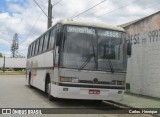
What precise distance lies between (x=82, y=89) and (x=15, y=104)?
2659mm

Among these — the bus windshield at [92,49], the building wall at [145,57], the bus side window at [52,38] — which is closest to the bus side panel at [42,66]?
the bus side window at [52,38]

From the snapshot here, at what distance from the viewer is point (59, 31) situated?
14.9 metres

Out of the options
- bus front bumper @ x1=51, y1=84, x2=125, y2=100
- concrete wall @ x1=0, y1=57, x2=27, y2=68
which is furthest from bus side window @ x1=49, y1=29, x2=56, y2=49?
concrete wall @ x1=0, y1=57, x2=27, y2=68

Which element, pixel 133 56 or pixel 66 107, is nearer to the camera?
pixel 66 107

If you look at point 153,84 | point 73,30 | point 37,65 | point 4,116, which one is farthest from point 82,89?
point 37,65

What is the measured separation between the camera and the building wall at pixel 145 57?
60.7 ft

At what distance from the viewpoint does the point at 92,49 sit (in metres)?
14.8

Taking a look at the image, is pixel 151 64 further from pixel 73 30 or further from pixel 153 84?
pixel 73 30

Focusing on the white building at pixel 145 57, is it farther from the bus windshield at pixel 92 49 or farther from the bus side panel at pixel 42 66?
the bus side panel at pixel 42 66

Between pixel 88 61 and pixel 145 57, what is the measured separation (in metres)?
5.90

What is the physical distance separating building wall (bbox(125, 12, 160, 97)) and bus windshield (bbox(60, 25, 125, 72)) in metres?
3.83

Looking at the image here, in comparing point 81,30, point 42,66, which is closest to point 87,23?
point 81,30

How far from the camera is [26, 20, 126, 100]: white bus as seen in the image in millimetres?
14391

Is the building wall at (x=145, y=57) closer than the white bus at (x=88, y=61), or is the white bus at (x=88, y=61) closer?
the white bus at (x=88, y=61)
